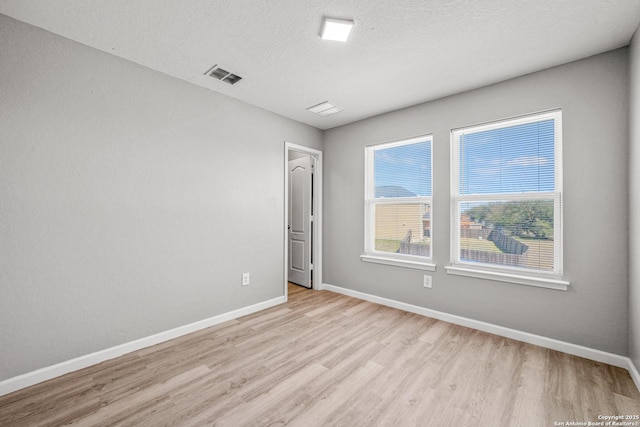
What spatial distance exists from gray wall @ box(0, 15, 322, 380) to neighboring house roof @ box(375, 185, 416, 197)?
70.0 inches

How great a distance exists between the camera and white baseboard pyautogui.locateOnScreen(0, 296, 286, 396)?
1854 mm

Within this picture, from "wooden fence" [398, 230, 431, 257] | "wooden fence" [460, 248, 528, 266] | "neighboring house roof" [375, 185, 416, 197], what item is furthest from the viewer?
"neighboring house roof" [375, 185, 416, 197]

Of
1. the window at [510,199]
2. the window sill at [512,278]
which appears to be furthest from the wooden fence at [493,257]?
the window sill at [512,278]

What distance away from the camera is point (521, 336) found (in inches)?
101

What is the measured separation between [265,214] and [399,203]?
177 cm

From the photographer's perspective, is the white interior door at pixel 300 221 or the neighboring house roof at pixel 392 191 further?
the white interior door at pixel 300 221

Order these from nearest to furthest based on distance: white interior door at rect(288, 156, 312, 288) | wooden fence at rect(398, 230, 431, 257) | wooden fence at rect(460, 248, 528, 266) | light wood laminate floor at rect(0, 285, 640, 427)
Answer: light wood laminate floor at rect(0, 285, 640, 427)
wooden fence at rect(460, 248, 528, 266)
wooden fence at rect(398, 230, 431, 257)
white interior door at rect(288, 156, 312, 288)

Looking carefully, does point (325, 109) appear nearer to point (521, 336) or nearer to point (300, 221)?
point (300, 221)

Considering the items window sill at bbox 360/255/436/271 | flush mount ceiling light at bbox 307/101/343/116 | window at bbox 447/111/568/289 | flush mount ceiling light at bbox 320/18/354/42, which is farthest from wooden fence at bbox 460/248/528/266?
flush mount ceiling light at bbox 320/18/354/42

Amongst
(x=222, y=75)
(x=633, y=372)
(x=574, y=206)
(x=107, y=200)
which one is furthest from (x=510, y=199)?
(x=107, y=200)

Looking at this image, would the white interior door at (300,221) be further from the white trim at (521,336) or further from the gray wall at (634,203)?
the gray wall at (634,203)

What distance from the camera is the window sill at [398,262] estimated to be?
10.5ft

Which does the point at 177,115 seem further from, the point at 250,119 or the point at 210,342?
the point at 210,342

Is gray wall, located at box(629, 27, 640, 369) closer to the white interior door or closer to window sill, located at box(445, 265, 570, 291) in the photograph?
window sill, located at box(445, 265, 570, 291)
